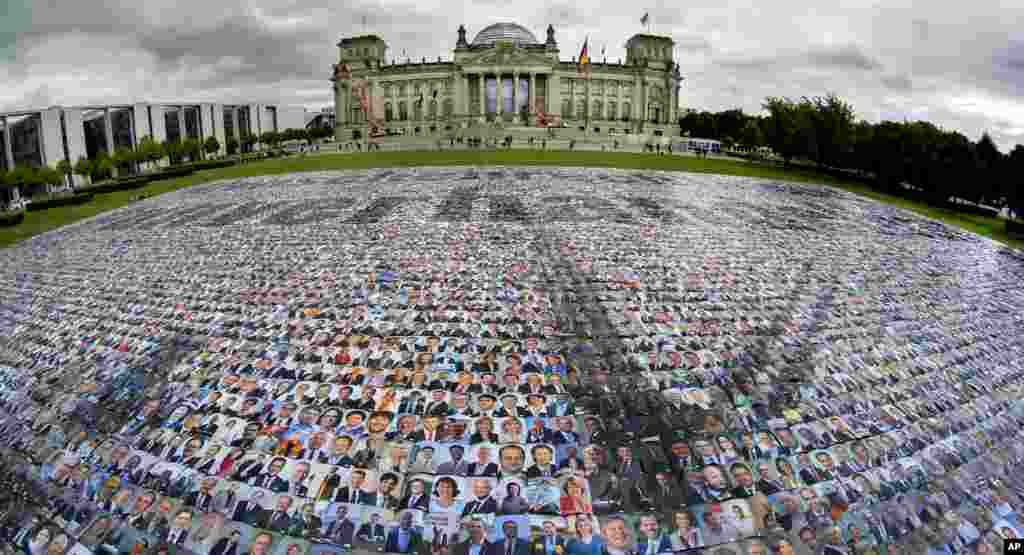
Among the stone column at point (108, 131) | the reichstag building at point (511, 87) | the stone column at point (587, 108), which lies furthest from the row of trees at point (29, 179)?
the stone column at point (587, 108)

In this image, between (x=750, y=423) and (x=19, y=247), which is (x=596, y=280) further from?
(x=19, y=247)

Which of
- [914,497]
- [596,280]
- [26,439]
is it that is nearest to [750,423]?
[914,497]

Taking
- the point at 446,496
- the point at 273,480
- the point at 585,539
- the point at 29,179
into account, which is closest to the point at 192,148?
the point at 29,179

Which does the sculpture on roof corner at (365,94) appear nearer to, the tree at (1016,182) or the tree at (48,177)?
the tree at (48,177)

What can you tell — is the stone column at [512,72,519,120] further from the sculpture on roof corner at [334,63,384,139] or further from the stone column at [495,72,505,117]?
the sculpture on roof corner at [334,63,384,139]

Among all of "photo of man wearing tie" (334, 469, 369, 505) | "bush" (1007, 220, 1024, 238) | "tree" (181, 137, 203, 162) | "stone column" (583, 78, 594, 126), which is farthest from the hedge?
"stone column" (583, 78, 594, 126)

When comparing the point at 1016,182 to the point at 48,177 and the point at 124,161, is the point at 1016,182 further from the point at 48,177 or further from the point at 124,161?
the point at 124,161
